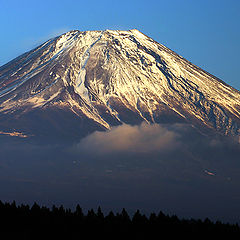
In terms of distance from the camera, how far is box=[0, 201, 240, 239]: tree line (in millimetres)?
126562

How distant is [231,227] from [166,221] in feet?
45.7

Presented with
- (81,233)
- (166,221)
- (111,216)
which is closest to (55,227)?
(81,233)

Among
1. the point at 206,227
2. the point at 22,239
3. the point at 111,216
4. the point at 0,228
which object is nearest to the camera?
the point at 22,239

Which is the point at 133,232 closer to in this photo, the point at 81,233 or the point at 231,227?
the point at 81,233

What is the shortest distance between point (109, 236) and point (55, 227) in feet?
34.0

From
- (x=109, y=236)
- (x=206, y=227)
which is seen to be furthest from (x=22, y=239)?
(x=206, y=227)

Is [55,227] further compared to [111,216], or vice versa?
[111,216]

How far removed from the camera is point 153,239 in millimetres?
132250

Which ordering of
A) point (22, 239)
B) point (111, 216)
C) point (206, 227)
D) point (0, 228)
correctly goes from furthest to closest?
point (206, 227) < point (111, 216) < point (0, 228) < point (22, 239)

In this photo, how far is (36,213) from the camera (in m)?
144

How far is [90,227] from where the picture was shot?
134m

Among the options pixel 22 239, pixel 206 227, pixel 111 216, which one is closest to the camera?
pixel 22 239

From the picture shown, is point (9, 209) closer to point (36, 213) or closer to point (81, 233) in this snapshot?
point (36, 213)

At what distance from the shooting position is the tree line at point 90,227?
12656cm
